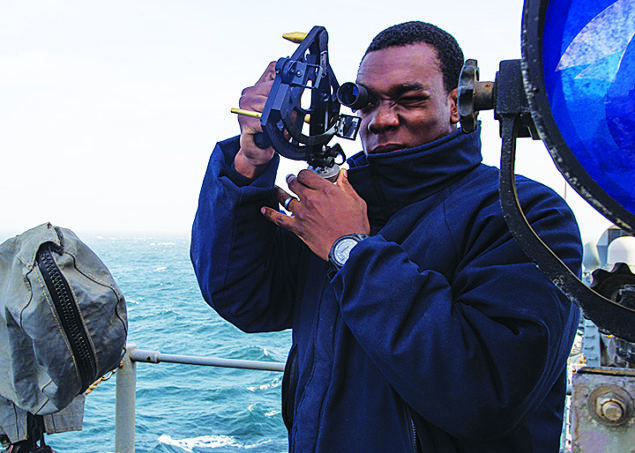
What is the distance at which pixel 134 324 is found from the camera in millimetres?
26438

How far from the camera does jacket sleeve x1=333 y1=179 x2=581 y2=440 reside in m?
1.05

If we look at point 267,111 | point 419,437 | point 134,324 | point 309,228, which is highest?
point 267,111

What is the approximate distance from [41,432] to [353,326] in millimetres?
1673

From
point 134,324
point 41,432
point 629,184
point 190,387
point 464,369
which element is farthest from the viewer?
point 134,324

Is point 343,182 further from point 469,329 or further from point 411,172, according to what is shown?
point 469,329

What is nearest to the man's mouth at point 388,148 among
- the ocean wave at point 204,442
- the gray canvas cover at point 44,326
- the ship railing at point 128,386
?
the gray canvas cover at point 44,326

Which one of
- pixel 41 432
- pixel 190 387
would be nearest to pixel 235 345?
pixel 190 387

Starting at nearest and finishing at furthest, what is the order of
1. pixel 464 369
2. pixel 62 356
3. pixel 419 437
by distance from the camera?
pixel 464 369, pixel 419 437, pixel 62 356

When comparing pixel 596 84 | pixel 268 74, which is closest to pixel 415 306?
pixel 596 84

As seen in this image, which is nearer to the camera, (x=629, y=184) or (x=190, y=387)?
(x=629, y=184)

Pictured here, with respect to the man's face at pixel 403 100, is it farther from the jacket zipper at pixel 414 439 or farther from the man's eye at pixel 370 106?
the jacket zipper at pixel 414 439

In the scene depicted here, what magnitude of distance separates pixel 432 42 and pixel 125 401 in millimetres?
2195

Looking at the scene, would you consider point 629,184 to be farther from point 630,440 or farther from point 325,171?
point 325,171

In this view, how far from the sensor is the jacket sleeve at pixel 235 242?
1.58 m
